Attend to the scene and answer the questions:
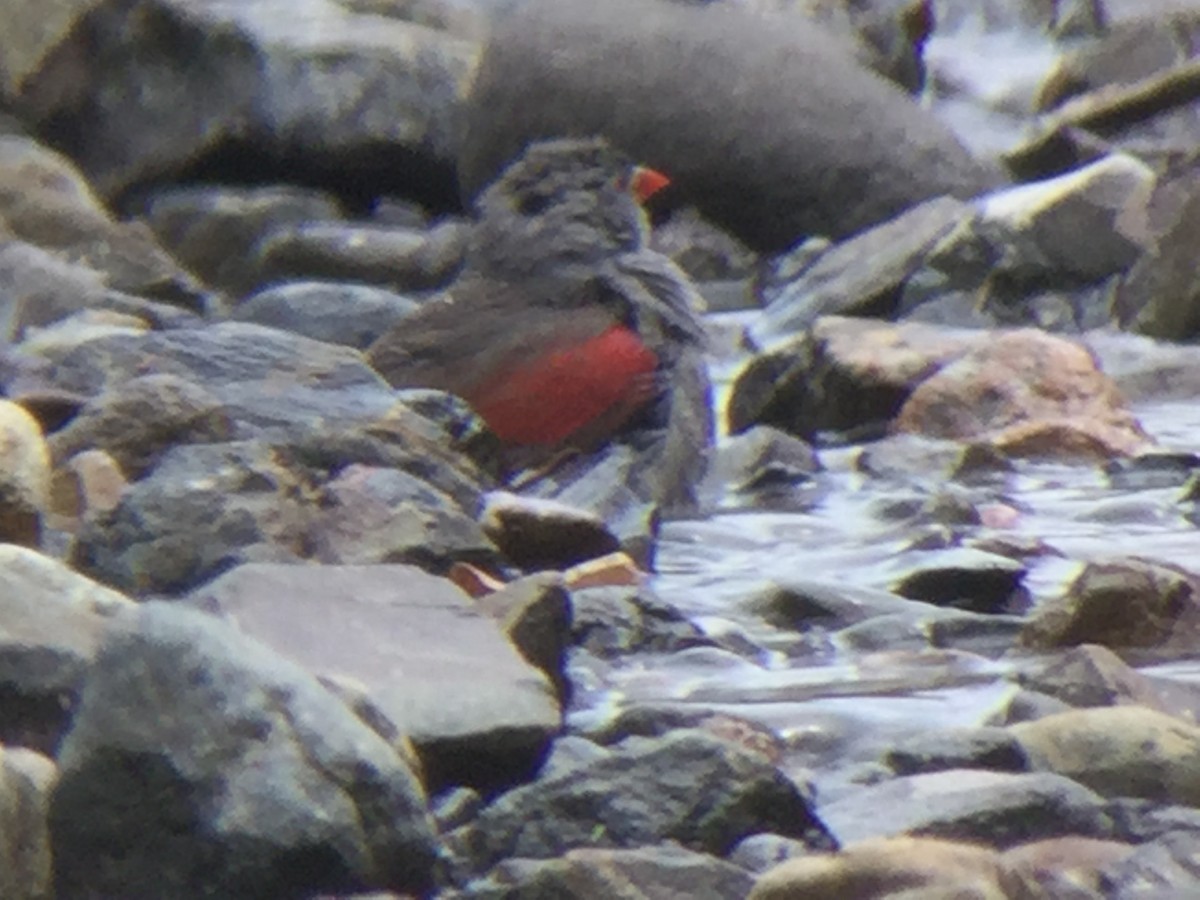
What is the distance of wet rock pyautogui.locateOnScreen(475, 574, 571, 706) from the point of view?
374 centimetres

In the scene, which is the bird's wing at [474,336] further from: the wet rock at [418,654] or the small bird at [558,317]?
the wet rock at [418,654]

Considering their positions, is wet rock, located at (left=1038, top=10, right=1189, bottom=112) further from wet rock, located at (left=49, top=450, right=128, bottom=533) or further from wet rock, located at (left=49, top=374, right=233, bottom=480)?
wet rock, located at (left=49, top=450, right=128, bottom=533)

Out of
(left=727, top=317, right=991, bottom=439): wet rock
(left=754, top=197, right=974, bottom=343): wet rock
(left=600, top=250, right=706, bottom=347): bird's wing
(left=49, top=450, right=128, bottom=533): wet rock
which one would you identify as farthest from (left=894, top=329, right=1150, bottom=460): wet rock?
(left=49, top=450, right=128, bottom=533): wet rock

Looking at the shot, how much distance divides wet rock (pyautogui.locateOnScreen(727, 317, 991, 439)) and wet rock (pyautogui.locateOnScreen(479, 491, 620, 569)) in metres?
1.75

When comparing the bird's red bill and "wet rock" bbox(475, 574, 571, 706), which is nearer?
"wet rock" bbox(475, 574, 571, 706)

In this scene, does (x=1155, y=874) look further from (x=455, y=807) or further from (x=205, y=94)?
(x=205, y=94)

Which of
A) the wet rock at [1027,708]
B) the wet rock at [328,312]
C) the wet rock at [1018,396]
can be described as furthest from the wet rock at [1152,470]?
the wet rock at [1027,708]

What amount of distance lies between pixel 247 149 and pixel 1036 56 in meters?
5.64

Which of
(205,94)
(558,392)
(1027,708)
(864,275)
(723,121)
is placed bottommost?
(205,94)

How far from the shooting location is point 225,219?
9.97 metres

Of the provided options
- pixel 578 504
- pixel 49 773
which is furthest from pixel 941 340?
pixel 49 773

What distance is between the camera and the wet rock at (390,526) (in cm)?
433

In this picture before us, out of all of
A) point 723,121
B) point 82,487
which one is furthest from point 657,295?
point 723,121

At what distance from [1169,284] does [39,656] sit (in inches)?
195
